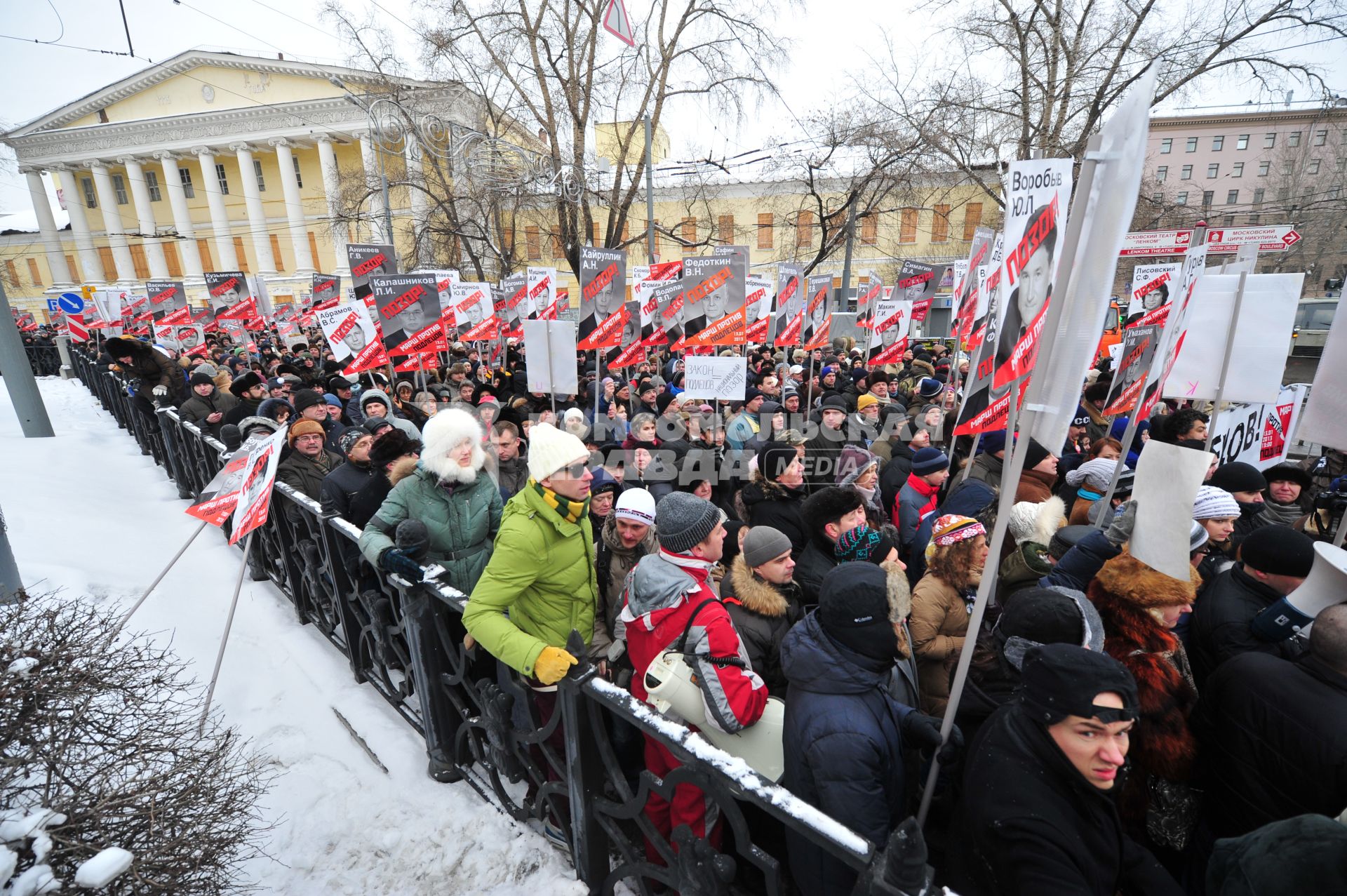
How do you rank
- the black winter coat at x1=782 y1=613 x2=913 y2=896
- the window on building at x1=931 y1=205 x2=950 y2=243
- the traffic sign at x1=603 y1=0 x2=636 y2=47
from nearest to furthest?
the black winter coat at x1=782 y1=613 x2=913 y2=896 → the traffic sign at x1=603 y1=0 x2=636 y2=47 → the window on building at x1=931 y1=205 x2=950 y2=243

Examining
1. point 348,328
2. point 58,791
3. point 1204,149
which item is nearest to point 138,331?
point 348,328

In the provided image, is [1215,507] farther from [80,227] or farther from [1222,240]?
[80,227]

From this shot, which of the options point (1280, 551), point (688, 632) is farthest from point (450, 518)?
point (1280, 551)

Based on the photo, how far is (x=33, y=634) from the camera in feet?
6.43

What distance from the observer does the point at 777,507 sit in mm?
4305

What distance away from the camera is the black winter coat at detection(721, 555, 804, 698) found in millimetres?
2684

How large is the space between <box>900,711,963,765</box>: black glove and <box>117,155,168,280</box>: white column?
56305mm

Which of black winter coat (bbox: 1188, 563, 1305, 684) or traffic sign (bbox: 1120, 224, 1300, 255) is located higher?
traffic sign (bbox: 1120, 224, 1300, 255)

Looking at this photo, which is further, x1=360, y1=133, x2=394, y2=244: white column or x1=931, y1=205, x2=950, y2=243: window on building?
x1=931, y1=205, x2=950, y2=243: window on building

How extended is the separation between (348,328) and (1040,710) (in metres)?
10.2

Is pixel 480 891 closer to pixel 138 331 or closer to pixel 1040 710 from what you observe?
pixel 1040 710

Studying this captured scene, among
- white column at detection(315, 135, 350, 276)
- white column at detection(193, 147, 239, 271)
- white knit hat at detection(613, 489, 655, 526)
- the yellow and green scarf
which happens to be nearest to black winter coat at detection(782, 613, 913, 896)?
the yellow and green scarf

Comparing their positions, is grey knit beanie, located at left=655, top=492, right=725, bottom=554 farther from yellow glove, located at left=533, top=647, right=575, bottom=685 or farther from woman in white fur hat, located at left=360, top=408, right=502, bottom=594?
woman in white fur hat, located at left=360, top=408, right=502, bottom=594

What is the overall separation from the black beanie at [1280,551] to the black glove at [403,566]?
11.3 feet
